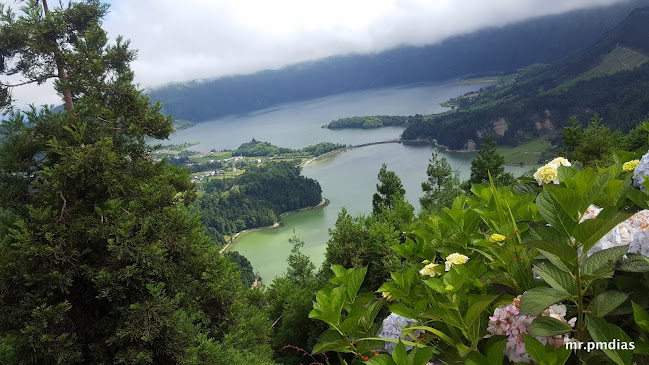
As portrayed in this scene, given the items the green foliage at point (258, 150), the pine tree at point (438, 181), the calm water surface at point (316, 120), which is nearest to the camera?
the pine tree at point (438, 181)

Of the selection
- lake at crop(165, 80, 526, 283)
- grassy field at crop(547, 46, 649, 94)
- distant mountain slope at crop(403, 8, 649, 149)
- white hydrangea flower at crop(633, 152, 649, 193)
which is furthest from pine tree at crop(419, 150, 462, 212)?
grassy field at crop(547, 46, 649, 94)

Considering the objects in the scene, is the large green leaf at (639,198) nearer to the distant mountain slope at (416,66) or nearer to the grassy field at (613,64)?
the grassy field at (613,64)

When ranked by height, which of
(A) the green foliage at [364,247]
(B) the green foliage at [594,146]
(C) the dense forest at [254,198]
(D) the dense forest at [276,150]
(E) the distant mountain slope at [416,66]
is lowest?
(C) the dense forest at [254,198]

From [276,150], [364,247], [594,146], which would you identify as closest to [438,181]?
[594,146]

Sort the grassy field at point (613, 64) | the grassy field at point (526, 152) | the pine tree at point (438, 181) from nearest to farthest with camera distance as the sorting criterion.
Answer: the pine tree at point (438, 181) → the grassy field at point (526, 152) → the grassy field at point (613, 64)

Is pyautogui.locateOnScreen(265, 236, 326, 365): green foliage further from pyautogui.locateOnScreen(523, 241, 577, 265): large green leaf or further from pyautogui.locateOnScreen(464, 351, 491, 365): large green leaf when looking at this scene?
pyautogui.locateOnScreen(523, 241, 577, 265): large green leaf

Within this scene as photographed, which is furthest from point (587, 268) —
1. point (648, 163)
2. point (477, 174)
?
point (477, 174)

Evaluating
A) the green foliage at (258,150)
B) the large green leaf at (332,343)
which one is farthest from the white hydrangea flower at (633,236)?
the green foliage at (258,150)

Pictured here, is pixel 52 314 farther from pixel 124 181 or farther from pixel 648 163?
pixel 648 163
